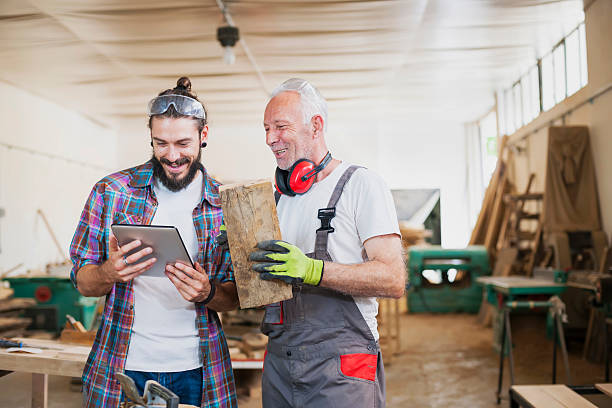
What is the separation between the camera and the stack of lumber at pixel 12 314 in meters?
5.37

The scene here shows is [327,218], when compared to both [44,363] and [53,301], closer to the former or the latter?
[44,363]

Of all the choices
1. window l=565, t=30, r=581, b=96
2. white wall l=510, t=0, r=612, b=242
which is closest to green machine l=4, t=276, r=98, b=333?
white wall l=510, t=0, r=612, b=242

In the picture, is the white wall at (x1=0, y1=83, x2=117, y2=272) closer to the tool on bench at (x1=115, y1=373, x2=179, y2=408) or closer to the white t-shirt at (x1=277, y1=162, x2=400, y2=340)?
the white t-shirt at (x1=277, y1=162, x2=400, y2=340)

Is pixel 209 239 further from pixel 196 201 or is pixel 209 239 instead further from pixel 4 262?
pixel 4 262

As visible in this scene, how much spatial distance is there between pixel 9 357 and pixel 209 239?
4.38 ft

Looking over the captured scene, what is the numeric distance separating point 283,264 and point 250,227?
0.14 m

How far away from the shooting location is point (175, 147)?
6.29 ft

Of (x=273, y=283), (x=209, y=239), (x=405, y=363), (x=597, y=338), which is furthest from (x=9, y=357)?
(x=597, y=338)

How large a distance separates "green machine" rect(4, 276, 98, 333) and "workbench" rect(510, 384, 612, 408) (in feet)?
16.9

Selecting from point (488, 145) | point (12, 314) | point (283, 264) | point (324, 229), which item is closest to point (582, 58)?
point (488, 145)

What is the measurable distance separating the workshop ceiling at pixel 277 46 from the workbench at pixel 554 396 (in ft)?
14.2

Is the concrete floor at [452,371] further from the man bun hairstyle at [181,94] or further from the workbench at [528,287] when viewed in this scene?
the man bun hairstyle at [181,94]

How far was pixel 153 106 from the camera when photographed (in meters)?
1.92

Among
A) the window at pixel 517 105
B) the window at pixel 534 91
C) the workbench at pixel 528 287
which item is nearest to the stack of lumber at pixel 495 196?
the window at pixel 517 105
